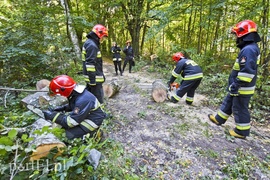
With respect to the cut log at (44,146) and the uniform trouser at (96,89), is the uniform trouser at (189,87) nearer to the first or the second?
the uniform trouser at (96,89)

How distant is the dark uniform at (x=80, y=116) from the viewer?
282cm

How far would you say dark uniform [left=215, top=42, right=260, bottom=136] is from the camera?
343cm

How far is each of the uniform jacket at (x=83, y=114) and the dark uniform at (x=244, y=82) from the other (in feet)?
8.97

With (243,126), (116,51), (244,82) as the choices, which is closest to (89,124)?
(244,82)

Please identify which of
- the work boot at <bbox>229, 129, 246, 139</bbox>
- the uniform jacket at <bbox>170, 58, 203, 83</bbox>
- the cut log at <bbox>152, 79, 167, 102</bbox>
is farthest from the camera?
the cut log at <bbox>152, 79, 167, 102</bbox>

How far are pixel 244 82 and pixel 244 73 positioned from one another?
0.58 feet

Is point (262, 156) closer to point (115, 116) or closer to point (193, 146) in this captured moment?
point (193, 146)

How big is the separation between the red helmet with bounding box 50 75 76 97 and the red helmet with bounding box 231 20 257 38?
10.7 feet

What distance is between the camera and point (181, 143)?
362 cm

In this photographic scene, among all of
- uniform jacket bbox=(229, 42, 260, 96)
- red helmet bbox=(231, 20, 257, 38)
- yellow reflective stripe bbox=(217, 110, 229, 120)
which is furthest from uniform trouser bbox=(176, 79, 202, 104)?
red helmet bbox=(231, 20, 257, 38)

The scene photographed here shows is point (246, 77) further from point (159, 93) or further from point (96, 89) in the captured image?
point (96, 89)

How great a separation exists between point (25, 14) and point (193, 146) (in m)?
5.74

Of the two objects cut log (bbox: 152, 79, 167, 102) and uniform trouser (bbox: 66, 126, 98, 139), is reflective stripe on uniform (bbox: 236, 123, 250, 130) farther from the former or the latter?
uniform trouser (bbox: 66, 126, 98, 139)

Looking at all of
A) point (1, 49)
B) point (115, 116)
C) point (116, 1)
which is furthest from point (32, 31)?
point (116, 1)
